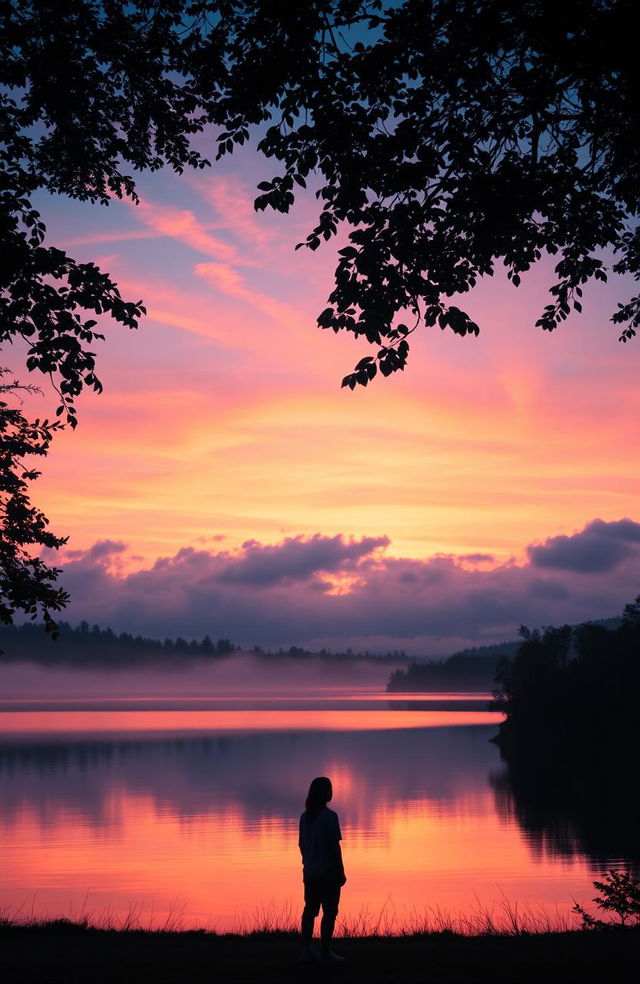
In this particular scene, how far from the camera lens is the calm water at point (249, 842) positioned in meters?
44.5

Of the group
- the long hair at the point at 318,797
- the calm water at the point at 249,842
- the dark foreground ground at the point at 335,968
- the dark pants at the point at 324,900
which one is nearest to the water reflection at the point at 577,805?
the calm water at the point at 249,842

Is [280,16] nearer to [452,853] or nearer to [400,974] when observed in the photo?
[400,974]

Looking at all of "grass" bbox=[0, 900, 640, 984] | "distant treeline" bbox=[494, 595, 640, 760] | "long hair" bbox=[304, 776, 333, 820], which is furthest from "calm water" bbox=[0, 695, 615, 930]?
"long hair" bbox=[304, 776, 333, 820]

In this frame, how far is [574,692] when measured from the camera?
5113 inches

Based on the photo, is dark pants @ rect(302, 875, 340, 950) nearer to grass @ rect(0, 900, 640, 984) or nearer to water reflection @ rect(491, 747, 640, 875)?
grass @ rect(0, 900, 640, 984)

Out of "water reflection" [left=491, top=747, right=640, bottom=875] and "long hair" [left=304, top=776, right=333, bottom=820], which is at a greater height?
"long hair" [left=304, top=776, right=333, bottom=820]

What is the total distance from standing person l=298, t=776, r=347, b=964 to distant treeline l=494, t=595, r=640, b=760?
113289mm

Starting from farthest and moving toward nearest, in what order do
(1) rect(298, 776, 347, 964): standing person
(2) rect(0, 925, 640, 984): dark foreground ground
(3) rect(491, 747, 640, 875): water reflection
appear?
(3) rect(491, 747, 640, 875): water reflection → (1) rect(298, 776, 347, 964): standing person → (2) rect(0, 925, 640, 984): dark foreground ground

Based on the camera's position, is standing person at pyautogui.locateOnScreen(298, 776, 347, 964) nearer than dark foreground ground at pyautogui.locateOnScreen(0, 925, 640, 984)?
No

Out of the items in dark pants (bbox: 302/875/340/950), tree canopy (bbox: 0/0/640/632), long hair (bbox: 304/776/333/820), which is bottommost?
dark pants (bbox: 302/875/340/950)

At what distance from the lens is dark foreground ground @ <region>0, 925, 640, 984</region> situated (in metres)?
14.5

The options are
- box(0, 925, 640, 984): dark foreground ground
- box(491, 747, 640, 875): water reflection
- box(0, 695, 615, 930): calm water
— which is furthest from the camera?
box(491, 747, 640, 875): water reflection

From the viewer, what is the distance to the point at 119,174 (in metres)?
19.3

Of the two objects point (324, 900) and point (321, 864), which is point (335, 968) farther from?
point (321, 864)
